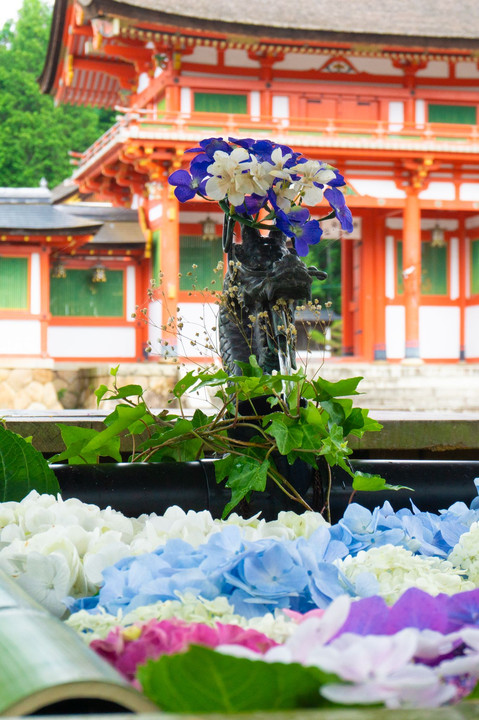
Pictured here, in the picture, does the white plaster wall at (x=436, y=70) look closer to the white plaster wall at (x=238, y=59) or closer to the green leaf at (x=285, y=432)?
the white plaster wall at (x=238, y=59)

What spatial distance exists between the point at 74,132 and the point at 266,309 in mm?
29419

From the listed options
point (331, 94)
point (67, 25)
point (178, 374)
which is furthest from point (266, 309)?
point (67, 25)

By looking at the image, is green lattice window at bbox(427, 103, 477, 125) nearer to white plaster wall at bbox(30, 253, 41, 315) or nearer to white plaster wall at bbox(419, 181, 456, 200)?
white plaster wall at bbox(419, 181, 456, 200)

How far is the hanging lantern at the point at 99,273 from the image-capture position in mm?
14316

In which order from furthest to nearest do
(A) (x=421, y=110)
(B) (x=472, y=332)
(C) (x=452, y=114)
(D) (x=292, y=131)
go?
(B) (x=472, y=332), (C) (x=452, y=114), (A) (x=421, y=110), (D) (x=292, y=131)

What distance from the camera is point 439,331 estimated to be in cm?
1507

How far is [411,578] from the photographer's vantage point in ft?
3.26

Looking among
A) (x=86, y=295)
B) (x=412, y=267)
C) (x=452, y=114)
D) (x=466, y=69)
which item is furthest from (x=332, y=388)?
(x=466, y=69)

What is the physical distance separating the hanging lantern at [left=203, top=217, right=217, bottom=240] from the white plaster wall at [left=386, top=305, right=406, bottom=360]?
310 centimetres

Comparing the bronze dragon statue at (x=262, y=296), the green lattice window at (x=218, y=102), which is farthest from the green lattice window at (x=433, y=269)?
the bronze dragon statue at (x=262, y=296)

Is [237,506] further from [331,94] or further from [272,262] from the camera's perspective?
[331,94]

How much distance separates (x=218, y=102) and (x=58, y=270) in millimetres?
3611

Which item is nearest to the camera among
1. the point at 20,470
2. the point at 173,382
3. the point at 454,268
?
the point at 20,470

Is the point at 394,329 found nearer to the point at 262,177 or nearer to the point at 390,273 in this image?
the point at 390,273
